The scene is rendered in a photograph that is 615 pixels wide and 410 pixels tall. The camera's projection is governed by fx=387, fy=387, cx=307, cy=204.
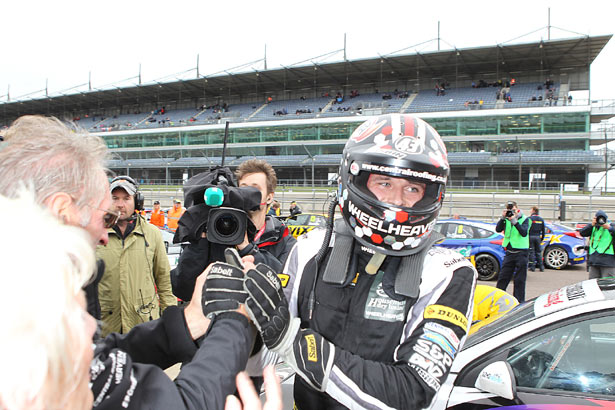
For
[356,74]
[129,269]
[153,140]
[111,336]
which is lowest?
[129,269]

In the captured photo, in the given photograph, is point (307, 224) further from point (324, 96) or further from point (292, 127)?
point (324, 96)

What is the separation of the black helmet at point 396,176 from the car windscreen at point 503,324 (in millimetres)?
1114

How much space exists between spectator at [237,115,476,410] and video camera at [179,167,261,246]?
0.30 meters

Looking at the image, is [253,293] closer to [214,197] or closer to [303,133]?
[214,197]

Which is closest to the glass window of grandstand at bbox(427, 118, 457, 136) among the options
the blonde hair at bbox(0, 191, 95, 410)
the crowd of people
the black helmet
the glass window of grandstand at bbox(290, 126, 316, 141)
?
the glass window of grandstand at bbox(290, 126, 316, 141)

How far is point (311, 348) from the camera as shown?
1.21m

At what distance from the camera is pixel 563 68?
114 feet

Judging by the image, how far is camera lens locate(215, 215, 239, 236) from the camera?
1479 mm

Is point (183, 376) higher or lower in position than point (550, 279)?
higher

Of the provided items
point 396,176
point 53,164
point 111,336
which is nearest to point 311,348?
point 396,176

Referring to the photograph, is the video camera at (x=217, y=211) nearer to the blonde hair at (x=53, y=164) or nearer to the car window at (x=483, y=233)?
the blonde hair at (x=53, y=164)

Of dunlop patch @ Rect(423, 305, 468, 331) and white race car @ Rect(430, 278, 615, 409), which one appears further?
white race car @ Rect(430, 278, 615, 409)

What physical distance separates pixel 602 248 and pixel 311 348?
6.83 metres

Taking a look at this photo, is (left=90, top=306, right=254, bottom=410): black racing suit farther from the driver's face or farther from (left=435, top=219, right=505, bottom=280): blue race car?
(left=435, top=219, right=505, bottom=280): blue race car
